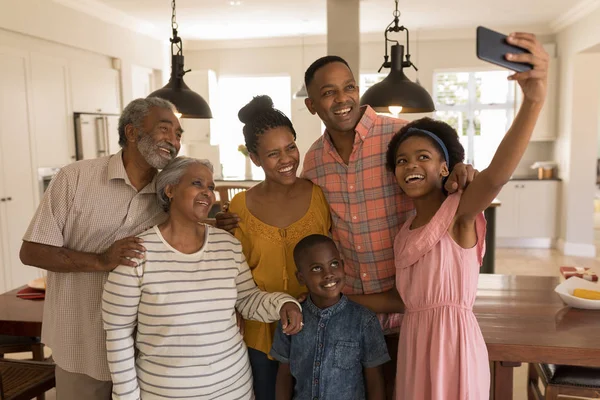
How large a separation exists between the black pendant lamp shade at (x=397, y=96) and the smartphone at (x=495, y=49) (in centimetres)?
196

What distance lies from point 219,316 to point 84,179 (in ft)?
2.04

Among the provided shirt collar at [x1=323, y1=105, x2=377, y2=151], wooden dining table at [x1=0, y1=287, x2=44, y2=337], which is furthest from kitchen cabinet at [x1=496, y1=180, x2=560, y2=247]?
wooden dining table at [x1=0, y1=287, x2=44, y2=337]

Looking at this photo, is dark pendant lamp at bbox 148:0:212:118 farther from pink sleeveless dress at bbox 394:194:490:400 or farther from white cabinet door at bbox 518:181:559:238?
white cabinet door at bbox 518:181:559:238

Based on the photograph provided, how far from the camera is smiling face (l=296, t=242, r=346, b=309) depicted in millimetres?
1509

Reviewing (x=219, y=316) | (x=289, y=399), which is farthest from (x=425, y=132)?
(x=289, y=399)

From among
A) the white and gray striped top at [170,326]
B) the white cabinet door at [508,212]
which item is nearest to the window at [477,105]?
the white cabinet door at [508,212]

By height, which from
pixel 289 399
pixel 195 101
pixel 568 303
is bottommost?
pixel 289 399

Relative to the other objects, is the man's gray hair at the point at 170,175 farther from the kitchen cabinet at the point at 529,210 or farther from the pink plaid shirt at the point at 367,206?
the kitchen cabinet at the point at 529,210

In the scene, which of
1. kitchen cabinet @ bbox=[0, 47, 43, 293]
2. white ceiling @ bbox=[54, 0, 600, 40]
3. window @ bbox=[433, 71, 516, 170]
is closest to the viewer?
kitchen cabinet @ bbox=[0, 47, 43, 293]

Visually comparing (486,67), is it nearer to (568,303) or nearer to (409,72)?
(409,72)

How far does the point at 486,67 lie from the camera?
7.11 m

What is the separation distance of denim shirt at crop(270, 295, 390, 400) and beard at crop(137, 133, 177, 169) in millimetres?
665

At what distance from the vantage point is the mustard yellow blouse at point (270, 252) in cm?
167

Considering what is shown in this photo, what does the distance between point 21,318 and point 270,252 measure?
1.24m
